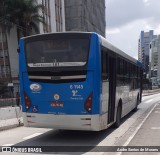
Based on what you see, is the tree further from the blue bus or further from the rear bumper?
the rear bumper

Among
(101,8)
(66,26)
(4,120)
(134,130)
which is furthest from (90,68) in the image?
(101,8)

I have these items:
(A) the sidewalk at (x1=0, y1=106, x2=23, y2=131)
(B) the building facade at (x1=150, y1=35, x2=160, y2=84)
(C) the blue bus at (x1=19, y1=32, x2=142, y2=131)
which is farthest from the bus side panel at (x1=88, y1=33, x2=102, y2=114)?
(B) the building facade at (x1=150, y1=35, x2=160, y2=84)

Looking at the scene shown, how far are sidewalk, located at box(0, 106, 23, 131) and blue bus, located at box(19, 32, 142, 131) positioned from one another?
13.8 ft

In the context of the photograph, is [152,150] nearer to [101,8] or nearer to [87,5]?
[87,5]

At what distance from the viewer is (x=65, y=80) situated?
36.0 feet

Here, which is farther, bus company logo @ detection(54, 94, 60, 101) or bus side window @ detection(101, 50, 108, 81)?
bus side window @ detection(101, 50, 108, 81)

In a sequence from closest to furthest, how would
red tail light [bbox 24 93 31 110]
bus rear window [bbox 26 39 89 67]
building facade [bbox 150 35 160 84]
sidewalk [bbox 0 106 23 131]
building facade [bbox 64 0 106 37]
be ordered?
bus rear window [bbox 26 39 89 67] → red tail light [bbox 24 93 31 110] → sidewalk [bbox 0 106 23 131] → building facade [bbox 64 0 106 37] → building facade [bbox 150 35 160 84]

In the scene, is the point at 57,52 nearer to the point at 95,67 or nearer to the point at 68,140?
the point at 95,67

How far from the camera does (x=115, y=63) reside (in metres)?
13.6

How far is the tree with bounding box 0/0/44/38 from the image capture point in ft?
170

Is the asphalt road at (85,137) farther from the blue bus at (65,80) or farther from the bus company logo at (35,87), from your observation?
the bus company logo at (35,87)

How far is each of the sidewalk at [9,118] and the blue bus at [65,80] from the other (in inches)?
166

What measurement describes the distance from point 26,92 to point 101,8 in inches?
4257

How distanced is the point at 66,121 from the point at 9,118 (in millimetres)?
7515
